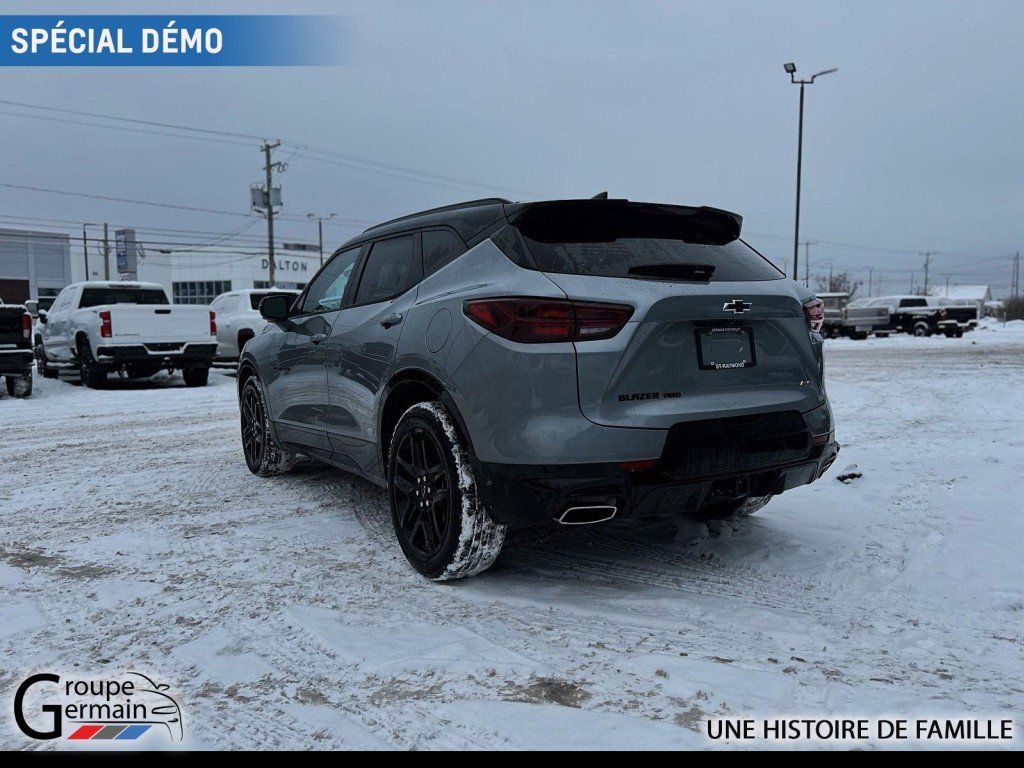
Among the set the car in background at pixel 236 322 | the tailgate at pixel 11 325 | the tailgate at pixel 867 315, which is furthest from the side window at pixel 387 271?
the tailgate at pixel 867 315

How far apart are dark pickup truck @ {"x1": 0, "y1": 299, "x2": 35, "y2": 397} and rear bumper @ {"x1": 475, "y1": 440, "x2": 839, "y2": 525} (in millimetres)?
11403

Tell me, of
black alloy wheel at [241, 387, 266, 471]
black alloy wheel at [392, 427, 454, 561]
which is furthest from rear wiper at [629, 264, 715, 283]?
black alloy wheel at [241, 387, 266, 471]

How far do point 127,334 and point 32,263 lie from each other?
71.7m

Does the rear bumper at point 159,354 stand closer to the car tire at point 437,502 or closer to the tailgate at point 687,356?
the car tire at point 437,502

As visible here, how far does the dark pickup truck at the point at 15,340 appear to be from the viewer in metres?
11.9

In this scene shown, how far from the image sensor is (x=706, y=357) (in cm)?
332

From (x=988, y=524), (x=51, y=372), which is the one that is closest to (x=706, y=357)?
(x=988, y=524)

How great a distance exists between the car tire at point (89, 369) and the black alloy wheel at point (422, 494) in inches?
461

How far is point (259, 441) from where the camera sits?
620 centimetres

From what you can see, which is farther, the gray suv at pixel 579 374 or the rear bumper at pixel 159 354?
the rear bumper at pixel 159 354

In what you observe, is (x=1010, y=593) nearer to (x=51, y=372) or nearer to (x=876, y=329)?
(x=51, y=372)

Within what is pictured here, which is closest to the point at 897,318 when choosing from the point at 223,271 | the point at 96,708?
the point at 96,708

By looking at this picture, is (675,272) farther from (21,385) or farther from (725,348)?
(21,385)

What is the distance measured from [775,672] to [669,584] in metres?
0.93
